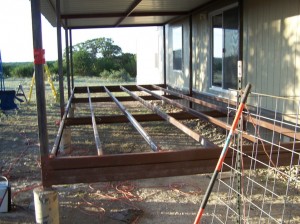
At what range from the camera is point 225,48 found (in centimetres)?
912

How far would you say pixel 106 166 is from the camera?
3.71 m

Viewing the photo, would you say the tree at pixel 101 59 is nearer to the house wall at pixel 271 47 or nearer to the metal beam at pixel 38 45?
the house wall at pixel 271 47

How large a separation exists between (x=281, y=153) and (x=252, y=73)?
4.25 meters

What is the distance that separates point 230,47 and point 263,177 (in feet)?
12.2

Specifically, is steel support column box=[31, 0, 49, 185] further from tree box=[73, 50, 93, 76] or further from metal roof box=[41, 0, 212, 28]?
tree box=[73, 50, 93, 76]

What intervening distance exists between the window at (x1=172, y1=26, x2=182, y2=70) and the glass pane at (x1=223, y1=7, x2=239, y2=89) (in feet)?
15.4

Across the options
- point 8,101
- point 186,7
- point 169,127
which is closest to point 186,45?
point 186,7

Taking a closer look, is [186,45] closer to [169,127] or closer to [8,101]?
[169,127]

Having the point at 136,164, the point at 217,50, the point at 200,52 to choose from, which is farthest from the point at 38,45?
the point at 200,52

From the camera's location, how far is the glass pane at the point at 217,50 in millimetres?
9523

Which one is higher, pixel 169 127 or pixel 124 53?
pixel 124 53

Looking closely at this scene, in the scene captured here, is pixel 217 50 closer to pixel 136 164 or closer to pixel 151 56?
pixel 136 164

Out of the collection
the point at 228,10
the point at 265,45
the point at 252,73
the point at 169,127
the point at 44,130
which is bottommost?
the point at 169,127

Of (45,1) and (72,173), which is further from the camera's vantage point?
(45,1)
